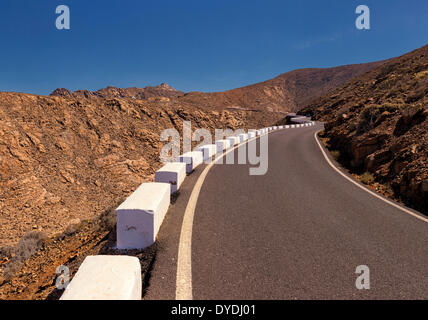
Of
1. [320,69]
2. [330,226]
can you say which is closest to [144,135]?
[330,226]

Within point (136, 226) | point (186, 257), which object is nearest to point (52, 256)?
point (136, 226)

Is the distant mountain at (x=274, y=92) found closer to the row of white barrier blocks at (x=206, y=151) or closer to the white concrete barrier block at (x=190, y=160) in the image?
the row of white barrier blocks at (x=206, y=151)

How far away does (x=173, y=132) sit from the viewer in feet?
103

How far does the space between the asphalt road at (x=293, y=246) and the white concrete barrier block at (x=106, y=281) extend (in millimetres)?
427

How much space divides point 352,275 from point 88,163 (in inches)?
884

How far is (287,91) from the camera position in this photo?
117062mm

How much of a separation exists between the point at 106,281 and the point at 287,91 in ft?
411

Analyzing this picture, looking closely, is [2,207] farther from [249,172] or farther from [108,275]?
[108,275]

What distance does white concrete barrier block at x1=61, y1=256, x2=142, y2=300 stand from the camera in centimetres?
199

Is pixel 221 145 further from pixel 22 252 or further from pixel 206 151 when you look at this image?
pixel 22 252

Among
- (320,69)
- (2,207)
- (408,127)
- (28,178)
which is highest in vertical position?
(320,69)

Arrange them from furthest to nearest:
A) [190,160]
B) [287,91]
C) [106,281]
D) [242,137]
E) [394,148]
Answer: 1. [287,91]
2. [242,137]
3. [394,148]
4. [190,160]
5. [106,281]

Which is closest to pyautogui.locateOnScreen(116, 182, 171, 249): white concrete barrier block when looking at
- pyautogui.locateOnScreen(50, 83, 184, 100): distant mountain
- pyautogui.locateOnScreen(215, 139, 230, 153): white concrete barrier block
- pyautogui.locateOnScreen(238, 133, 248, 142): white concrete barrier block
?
pyautogui.locateOnScreen(215, 139, 230, 153): white concrete barrier block

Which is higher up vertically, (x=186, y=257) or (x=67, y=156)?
(x=67, y=156)
